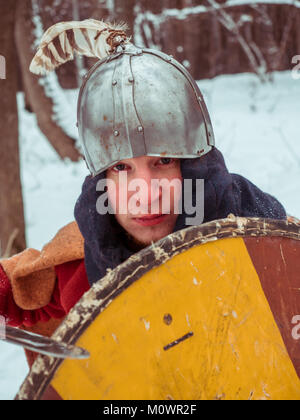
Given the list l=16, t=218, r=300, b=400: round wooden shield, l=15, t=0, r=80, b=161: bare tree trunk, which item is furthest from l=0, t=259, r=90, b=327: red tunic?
l=15, t=0, r=80, b=161: bare tree trunk

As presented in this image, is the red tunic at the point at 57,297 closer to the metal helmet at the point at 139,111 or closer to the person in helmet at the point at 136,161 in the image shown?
the person in helmet at the point at 136,161

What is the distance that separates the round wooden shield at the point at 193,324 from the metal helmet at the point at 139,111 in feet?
1.38

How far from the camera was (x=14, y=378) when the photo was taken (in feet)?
8.72

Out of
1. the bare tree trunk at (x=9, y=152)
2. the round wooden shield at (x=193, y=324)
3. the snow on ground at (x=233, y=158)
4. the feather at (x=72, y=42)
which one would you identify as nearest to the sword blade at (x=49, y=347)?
the round wooden shield at (x=193, y=324)

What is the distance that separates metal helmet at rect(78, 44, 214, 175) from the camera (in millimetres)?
1567

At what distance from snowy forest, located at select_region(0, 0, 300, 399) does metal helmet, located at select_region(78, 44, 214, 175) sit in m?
1.07

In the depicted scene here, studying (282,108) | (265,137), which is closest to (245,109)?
(282,108)

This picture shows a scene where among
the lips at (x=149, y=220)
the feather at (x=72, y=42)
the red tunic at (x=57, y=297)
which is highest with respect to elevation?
the feather at (x=72, y=42)

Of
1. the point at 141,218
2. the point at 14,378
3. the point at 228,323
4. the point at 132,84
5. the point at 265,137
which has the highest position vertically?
the point at 132,84

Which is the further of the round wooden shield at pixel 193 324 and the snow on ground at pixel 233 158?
the snow on ground at pixel 233 158

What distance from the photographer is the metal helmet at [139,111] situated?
1.57m

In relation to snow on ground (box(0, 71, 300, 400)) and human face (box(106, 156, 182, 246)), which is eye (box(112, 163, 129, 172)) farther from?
snow on ground (box(0, 71, 300, 400))

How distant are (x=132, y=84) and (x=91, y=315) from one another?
732 mm
